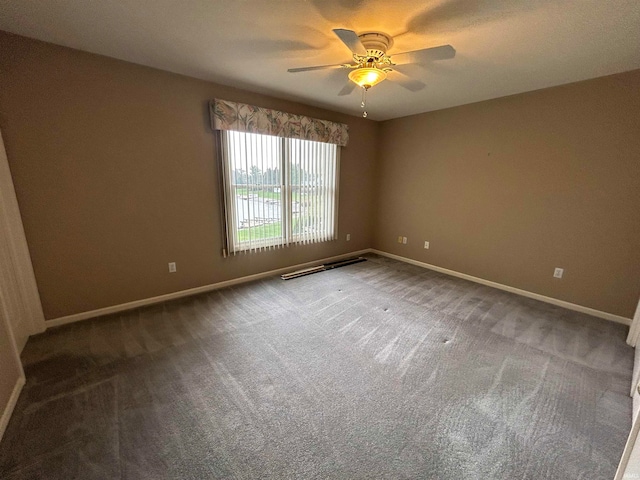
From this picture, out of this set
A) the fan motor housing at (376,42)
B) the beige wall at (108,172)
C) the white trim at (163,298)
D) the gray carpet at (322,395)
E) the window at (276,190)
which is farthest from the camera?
the window at (276,190)

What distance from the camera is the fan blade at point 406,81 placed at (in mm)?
2549

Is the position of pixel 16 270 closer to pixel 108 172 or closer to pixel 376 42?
pixel 108 172

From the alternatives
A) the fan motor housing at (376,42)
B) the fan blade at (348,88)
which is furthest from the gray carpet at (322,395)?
the fan blade at (348,88)

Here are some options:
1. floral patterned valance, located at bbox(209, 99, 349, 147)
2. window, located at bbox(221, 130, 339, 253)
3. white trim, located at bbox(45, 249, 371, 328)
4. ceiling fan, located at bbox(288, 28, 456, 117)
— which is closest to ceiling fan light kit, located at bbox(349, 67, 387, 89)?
ceiling fan, located at bbox(288, 28, 456, 117)

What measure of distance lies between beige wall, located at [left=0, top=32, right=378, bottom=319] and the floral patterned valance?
18cm

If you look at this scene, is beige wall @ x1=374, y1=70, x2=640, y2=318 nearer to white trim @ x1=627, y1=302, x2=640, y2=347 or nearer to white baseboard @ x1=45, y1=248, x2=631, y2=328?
white baseboard @ x1=45, y1=248, x2=631, y2=328

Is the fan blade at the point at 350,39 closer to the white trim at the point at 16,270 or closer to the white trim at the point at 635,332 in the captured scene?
the white trim at the point at 16,270

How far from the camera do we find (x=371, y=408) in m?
1.59

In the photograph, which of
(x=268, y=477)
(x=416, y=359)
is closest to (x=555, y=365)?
(x=416, y=359)

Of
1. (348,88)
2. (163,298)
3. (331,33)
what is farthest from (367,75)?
(163,298)

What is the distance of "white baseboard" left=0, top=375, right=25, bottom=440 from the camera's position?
1.38m

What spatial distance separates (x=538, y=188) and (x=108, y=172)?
15.1 feet

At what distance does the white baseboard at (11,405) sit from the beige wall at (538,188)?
4.55 m

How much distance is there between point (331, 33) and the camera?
1.87 m
